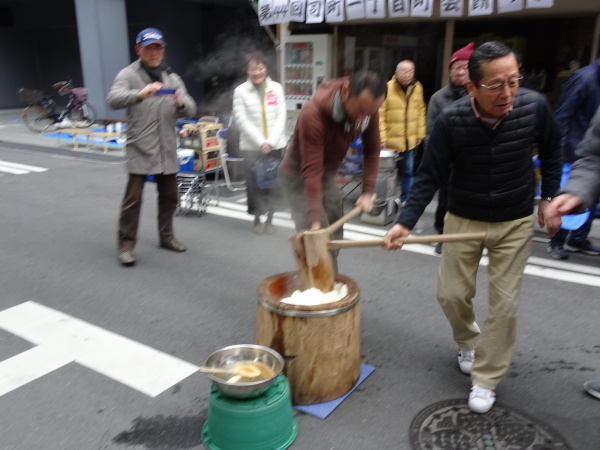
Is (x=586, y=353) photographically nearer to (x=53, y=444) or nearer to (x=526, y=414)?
(x=526, y=414)

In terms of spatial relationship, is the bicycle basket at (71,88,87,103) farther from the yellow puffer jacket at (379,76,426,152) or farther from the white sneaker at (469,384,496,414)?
the white sneaker at (469,384,496,414)

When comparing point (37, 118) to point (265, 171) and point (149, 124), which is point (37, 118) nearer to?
point (265, 171)

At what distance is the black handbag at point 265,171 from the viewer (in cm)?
638

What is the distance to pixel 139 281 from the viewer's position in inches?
201

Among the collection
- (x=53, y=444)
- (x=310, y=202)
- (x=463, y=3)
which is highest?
(x=463, y=3)

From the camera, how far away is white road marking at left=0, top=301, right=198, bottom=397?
11.4 ft

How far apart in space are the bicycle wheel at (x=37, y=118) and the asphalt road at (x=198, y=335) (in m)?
10.5

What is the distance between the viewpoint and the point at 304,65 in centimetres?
1044

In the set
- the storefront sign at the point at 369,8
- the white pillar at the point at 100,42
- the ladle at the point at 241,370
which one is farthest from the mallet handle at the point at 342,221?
the white pillar at the point at 100,42

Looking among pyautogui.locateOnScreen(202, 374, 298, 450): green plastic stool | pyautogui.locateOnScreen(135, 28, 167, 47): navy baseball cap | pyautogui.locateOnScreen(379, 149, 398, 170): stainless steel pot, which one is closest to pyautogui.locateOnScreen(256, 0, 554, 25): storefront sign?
pyautogui.locateOnScreen(379, 149, 398, 170): stainless steel pot

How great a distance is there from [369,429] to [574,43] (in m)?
7.76

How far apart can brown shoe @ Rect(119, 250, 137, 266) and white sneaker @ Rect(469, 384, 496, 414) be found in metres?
3.66

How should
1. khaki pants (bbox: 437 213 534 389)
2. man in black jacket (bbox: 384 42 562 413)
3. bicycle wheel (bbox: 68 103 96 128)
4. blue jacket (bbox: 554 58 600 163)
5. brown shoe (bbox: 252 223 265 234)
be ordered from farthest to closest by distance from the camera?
bicycle wheel (bbox: 68 103 96 128)
brown shoe (bbox: 252 223 265 234)
blue jacket (bbox: 554 58 600 163)
khaki pants (bbox: 437 213 534 389)
man in black jacket (bbox: 384 42 562 413)

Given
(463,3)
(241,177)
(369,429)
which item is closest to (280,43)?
(241,177)
